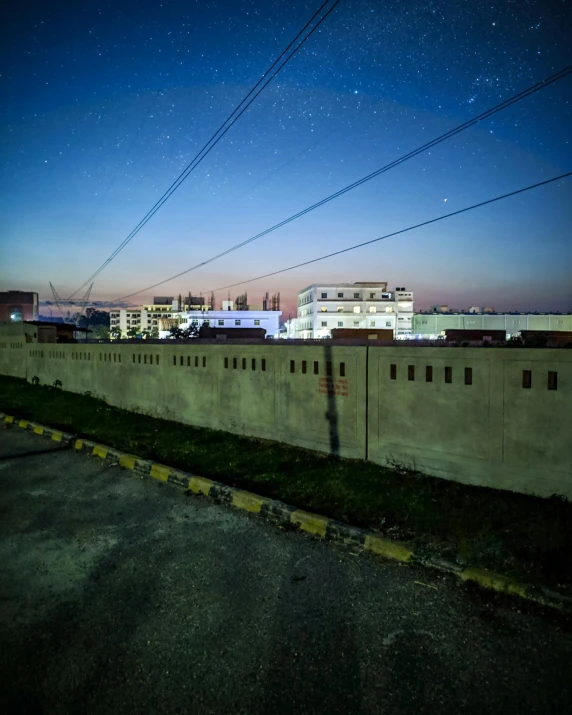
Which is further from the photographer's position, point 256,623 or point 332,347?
point 332,347

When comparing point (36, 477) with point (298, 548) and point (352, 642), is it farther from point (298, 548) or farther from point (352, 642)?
point (352, 642)

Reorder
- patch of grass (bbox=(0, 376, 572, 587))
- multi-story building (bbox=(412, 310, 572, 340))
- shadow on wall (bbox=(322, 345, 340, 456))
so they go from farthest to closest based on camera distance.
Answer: multi-story building (bbox=(412, 310, 572, 340)), shadow on wall (bbox=(322, 345, 340, 456)), patch of grass (bbox=(0, 376, 572, 587))

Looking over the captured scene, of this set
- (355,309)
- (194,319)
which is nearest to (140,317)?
(194,319)

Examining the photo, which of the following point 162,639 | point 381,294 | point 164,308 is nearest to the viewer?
point 162,639

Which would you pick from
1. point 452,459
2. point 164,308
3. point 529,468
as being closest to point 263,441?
point 452,459

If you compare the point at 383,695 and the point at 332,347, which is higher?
the point at 332,347

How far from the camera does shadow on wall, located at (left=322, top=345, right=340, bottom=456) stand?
277 inches

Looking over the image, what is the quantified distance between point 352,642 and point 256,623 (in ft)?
2.33

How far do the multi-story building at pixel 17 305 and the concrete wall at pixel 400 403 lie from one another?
96515 mm

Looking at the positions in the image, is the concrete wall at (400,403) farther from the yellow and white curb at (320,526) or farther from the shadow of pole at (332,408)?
the yellow and white curb at (320,526)

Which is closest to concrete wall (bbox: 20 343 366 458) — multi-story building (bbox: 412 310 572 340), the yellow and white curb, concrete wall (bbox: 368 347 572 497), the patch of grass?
the patch of grass

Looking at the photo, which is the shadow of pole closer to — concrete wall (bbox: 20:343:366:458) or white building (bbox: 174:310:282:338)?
concrete wall (bbox: 20:343:366:458)

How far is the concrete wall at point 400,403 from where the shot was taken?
16.3 ft

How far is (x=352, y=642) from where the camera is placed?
→ 2.98m
